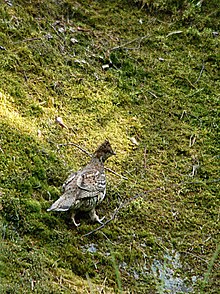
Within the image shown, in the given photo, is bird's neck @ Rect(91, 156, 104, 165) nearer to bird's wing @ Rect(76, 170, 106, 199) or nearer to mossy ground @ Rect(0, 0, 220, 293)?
bird's wing @ Rect(76, 170, 106, 199)

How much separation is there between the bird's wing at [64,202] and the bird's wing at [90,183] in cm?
8

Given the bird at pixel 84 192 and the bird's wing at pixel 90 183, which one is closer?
the bird at pixel 84 192

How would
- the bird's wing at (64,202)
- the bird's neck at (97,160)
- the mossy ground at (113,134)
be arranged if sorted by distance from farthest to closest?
the bird's neck at (97,160) → the bird's wing at (64,202) → the mossy ground at (113,134)

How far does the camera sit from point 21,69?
6426 mm

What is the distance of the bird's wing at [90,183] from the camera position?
4930 mm

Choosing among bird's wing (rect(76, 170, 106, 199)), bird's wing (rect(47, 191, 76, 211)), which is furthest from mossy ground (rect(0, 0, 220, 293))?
bird's wing (rect(76, 170, 106, 199))

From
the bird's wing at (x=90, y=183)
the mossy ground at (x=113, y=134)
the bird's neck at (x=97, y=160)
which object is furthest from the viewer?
the bird's neck at (x=97, y=160)

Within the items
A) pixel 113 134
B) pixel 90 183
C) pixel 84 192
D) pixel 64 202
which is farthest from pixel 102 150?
pixel 113 134

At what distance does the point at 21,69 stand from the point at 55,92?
1.55 ft

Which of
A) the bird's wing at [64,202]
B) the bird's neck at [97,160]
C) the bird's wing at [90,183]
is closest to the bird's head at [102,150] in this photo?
the bird's neck at [97,160]

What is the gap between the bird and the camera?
4812mm

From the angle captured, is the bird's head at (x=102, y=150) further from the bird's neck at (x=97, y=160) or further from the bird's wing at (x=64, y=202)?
the bird's wing at (x=64, y=202)

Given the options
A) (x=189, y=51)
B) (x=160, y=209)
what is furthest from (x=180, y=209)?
(x=189, y=51)

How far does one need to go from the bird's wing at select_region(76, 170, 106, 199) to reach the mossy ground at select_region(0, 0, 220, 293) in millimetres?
284
